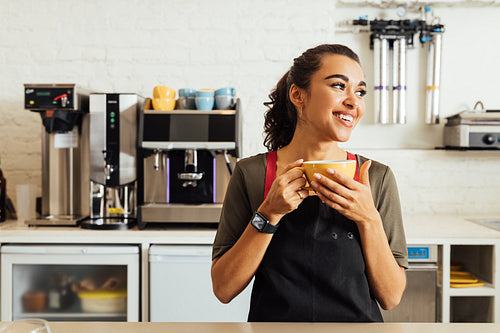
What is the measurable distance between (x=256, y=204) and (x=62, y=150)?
5.53ft

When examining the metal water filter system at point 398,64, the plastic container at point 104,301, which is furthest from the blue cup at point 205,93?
the metal water filter system at point 398,64

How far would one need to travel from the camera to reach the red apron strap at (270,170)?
4.08 feet

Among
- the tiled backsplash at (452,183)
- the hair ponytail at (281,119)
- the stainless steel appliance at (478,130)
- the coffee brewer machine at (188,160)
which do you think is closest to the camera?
the hair ponytail at (281,119)

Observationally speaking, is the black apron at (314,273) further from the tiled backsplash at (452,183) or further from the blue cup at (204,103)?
the tiled backsplash at (452,183)

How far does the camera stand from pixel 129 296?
2303 millimetres

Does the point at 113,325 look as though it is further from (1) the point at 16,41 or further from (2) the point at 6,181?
(1) the point at 16,41

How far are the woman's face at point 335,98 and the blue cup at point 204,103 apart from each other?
4.23 feet

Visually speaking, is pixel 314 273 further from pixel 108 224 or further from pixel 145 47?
pixel 145 47

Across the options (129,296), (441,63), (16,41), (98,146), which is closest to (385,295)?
(129,296)

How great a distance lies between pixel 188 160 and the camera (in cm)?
245

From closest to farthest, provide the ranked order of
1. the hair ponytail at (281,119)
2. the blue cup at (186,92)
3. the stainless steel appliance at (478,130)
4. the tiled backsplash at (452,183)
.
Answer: the hair ponytail at (281,119)
the blue cup at (186,92)
the stainless steel appliance at (478,130)
the tiled backsplash at (452,183)

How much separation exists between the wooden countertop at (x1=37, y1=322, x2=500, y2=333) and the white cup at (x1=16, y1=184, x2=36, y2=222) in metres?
1.84

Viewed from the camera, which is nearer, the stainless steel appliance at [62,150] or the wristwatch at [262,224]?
the wristwatch at [262,224]

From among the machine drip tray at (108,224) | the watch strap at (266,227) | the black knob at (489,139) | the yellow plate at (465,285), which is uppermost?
the black knob at (489,139)
